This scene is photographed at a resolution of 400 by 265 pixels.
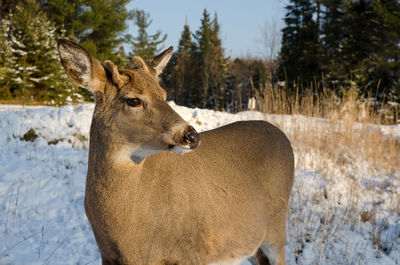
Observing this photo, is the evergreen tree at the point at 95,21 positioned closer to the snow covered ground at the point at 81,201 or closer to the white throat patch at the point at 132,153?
the snow covered ground at the point at 81,201

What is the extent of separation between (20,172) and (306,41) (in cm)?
3161

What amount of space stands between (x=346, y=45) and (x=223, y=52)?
65.4 feet

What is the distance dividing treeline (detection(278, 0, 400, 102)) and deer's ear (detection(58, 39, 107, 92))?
1454 cm

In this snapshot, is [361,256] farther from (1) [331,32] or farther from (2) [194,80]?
(2) [194,80]

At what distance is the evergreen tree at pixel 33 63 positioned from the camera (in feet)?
68.5

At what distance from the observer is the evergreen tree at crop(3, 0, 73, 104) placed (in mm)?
20875

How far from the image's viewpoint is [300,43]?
32.8m

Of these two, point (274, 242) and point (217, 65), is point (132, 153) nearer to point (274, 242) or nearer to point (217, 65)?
point (274, 242)

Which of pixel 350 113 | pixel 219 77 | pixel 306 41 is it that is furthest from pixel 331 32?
pixel 350 113

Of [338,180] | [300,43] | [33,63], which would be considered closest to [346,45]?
[300,43]

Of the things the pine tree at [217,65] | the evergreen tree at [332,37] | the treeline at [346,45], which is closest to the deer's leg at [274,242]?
the treeline at [346,45]

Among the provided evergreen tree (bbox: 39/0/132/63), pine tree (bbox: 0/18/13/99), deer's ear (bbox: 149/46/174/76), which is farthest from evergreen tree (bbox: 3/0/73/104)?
deer's ear (bbox: 149/46/174/76)

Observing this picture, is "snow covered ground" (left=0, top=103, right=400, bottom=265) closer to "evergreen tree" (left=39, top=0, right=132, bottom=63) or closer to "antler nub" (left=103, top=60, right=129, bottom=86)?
"antler nub" (left=103, top=60, right=129, bottom=86)

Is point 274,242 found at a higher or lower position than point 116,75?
lower
